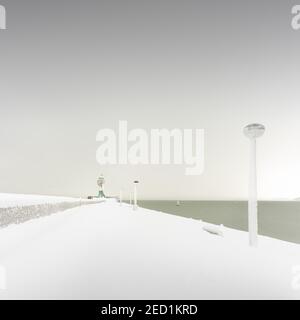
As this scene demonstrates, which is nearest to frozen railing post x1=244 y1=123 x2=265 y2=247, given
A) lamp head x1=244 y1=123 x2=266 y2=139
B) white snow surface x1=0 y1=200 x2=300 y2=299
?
lamp head x1=244 y1=123 x2=266 y2=139

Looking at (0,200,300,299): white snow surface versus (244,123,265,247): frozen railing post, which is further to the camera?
(244,123,265,247): frozen railing post

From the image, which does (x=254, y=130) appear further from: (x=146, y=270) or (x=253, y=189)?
(x=146, y=270)

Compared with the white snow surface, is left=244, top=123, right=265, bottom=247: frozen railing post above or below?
above

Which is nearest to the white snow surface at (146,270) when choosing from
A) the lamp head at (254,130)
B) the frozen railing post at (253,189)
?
the frozen railing post at (253,189)

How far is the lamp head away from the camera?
928 cm

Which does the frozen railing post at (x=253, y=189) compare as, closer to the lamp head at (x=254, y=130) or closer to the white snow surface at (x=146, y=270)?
the lamp head at (x=254, y=130)

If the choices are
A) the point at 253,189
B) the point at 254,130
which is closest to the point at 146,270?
the point at 253,189

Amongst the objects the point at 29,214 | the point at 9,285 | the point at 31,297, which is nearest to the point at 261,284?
the point at 31,297

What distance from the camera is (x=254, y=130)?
931cm

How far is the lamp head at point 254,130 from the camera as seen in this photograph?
9.28 metres

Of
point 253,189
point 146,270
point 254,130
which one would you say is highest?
point 254,130

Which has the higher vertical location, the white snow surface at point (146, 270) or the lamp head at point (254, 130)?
the lamp head at point (254, 130)

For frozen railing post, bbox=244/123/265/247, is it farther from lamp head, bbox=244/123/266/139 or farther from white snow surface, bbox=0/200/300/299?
white snow surface, bbox=0/200/300/299
